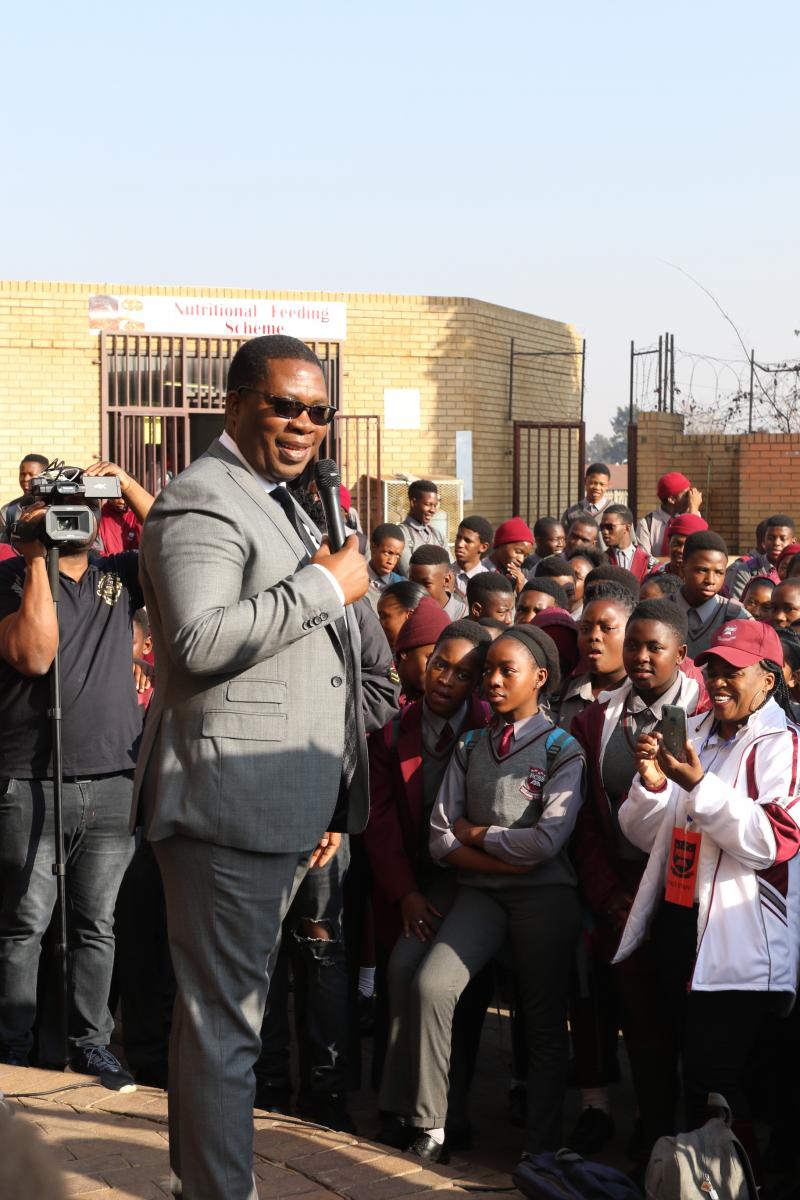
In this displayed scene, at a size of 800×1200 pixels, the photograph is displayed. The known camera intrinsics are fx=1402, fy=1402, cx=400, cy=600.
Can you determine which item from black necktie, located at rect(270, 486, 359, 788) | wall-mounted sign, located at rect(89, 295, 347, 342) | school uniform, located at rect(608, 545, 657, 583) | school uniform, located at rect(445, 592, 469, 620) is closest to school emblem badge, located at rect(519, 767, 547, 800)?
black necktie, located at rect(270, 486, 359, 788)

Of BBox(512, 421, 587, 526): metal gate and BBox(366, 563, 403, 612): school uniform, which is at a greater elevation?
BBox(512, 421, 587, 526): metal gate

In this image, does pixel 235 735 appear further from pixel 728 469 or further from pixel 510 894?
pixel 728 469

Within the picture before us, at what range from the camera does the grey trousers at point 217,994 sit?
2990 millimetres

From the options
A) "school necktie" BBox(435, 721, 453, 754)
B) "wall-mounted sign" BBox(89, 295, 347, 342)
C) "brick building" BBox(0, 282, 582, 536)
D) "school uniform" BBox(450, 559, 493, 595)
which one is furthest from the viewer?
"wall-mounted sign" BBox(89, 295, 347, 342)

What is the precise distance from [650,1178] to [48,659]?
8.06 ft

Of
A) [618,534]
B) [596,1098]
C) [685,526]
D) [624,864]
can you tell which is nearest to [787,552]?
[685,526]

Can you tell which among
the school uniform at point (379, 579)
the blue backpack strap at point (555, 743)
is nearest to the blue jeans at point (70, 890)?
the blue backpack strap at point (555, 743)

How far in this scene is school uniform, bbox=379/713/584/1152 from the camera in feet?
15.0

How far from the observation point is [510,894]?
15.4 feet

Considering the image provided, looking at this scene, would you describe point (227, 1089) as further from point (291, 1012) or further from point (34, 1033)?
point (291, 1012)

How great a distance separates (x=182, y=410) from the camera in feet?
54.0

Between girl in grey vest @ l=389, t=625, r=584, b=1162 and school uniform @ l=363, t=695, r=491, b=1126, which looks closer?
girl in grey vest @ l=389, t=625, r=584, b=1162

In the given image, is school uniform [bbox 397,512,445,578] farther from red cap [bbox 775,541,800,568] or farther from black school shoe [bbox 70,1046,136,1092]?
black school shoe [bbox 70,1046,136,1092]

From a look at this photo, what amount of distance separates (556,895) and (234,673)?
207 cm
